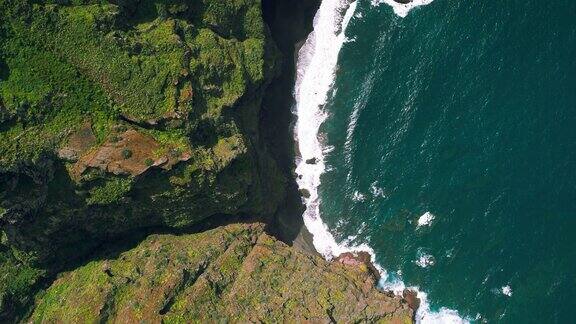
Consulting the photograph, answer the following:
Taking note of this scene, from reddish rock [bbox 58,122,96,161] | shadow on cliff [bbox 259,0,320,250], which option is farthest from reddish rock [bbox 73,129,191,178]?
shadow on cliff [bbox 259,0,320,250]

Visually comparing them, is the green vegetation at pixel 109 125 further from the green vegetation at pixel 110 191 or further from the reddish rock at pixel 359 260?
the reddish rock at pixel 359 260


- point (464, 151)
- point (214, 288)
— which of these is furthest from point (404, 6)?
point (214, 288)

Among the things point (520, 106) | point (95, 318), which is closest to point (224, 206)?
point (95, 318)

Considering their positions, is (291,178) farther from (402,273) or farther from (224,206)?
(402,273)

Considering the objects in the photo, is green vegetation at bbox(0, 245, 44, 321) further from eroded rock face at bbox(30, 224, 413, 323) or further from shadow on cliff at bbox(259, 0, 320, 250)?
shadow on cliff at bbox(259, 0, 320, 250)

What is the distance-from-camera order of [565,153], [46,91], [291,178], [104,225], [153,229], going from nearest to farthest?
[46,91]
[104,225]
[153,229]
[565,153]
[291,178]

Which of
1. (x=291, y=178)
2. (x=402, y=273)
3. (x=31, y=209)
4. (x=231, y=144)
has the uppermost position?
(x=231, y=144)
